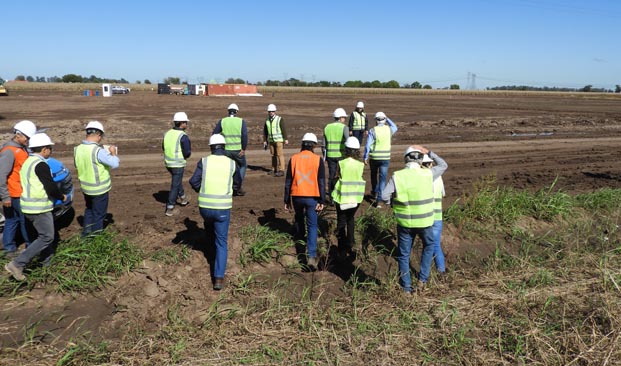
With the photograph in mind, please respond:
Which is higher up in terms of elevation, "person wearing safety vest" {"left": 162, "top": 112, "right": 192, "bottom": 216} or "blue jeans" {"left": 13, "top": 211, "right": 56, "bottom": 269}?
"person wearing safety vest" {"left": 162, "top": 112, "right": 192, "bottom": 216}

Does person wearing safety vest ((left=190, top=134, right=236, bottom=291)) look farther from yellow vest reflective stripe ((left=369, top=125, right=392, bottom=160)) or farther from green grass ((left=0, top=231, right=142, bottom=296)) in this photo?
yellow vest reflective stripe ((left=369, top=125, right=392, bottom=160))

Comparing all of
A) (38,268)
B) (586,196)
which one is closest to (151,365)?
(38,268)

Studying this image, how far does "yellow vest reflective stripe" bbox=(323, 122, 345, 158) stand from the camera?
8906mm

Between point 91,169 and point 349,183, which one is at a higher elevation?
point 91,169

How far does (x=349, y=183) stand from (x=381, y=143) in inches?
108

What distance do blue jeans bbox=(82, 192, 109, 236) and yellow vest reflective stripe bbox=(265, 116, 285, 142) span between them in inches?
204

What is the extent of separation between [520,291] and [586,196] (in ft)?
17.7

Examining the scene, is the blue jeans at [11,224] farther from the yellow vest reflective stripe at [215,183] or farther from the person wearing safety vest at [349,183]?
the person wearing safety vest at [349,183]

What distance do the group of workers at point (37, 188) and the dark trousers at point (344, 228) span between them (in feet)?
10.7

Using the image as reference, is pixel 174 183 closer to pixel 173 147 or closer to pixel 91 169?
pixel 173 147

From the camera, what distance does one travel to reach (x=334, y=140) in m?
9.03

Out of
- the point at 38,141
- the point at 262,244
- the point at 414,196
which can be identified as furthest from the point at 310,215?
the point at 38,141

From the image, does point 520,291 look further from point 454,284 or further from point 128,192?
point 128,192

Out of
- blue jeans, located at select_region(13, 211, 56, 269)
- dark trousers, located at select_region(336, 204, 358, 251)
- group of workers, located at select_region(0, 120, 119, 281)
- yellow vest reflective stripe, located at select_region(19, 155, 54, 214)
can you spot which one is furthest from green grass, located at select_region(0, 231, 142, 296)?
dark trousers, located at select_region(336, 204, 358, 251)
